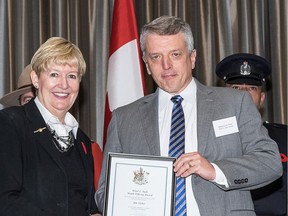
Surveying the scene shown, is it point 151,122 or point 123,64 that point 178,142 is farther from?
point 123,64

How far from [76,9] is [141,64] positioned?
2.95 ft

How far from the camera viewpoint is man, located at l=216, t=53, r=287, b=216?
3219 mm

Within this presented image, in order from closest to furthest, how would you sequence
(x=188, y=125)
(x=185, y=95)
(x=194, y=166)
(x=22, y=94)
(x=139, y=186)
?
1. (x=194, y=166)
2. (x=139, y=186)
3. (x=188, y=125)
4. (x=185, y=95)
5. (x=22, y=94)

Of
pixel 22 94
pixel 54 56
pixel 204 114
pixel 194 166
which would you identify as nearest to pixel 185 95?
pixel 204 114

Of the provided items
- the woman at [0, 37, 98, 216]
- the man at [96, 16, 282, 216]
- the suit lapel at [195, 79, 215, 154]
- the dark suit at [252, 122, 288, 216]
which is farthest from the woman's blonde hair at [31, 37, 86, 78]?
the dark suit at [252, 122, 288, 216]

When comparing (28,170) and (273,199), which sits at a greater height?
(28,170)

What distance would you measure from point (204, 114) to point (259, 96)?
3.48 ft

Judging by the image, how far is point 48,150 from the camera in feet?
7.84

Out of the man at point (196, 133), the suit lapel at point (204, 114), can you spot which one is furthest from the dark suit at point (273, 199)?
the suit lapel at point (204, 114)

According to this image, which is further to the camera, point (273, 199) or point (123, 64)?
point (123, 64)

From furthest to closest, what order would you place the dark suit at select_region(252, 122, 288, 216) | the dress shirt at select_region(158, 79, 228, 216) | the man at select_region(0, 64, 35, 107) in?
the man at select_region(0, 64, 35, 107) → the dark suit at select_region(252, 122, 288, 216) → the dress shirt at select_region(158, 79, 228, 216)

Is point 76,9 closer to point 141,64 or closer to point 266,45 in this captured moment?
point 141,64

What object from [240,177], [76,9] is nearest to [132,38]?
[76,9]

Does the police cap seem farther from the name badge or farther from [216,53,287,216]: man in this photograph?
the name badge
